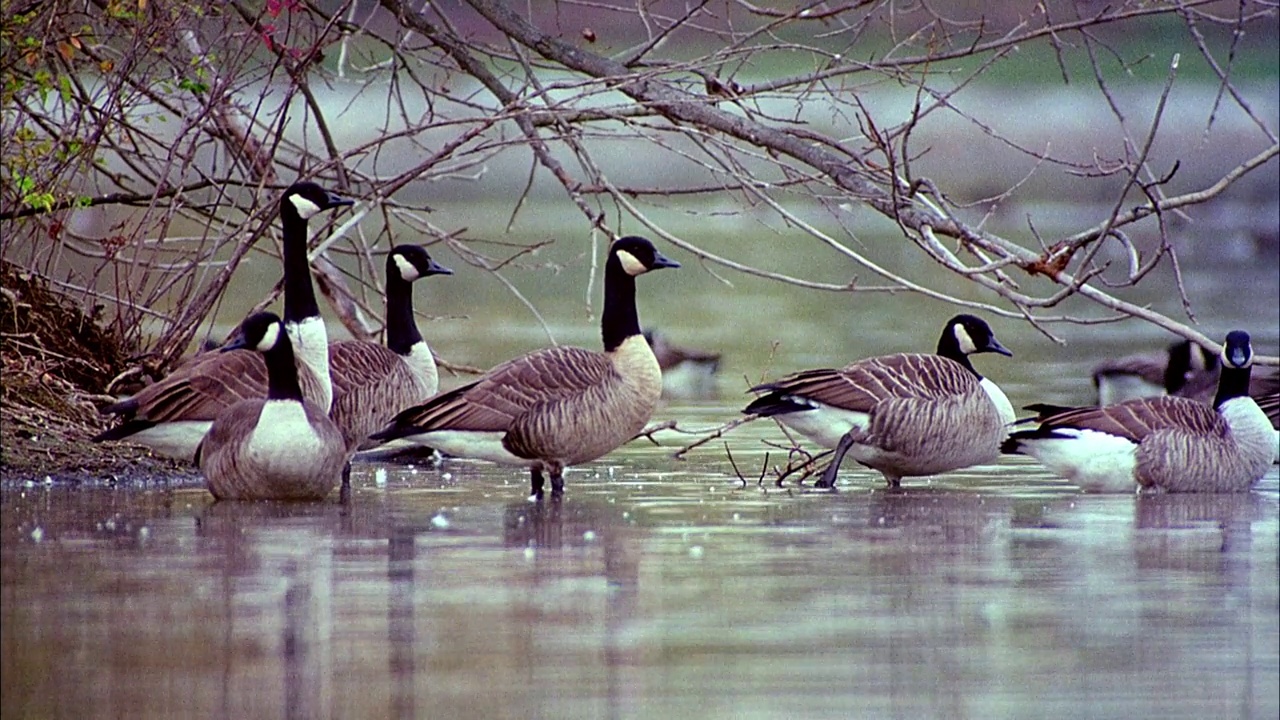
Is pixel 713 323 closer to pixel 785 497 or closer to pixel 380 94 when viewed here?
pixel 785 497

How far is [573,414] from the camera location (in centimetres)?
1003

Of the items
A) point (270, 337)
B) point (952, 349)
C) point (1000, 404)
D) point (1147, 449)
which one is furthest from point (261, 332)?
point (1147, 449)

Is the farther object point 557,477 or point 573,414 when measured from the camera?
point 557,477

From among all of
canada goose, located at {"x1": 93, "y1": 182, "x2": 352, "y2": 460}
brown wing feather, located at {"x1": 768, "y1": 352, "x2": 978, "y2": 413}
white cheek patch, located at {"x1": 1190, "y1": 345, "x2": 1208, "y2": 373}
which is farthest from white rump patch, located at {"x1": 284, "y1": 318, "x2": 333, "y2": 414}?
white cheek patch, located at {"x1": 1190, "y1": 345, "x2": 1208, "y2": 373}

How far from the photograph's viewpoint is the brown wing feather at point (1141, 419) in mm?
10305

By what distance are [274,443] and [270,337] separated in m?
0.62

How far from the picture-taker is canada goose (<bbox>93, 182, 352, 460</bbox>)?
31.9ft

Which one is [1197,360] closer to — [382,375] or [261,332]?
[382,375]

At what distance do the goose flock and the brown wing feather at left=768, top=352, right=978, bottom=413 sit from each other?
1 centimetres

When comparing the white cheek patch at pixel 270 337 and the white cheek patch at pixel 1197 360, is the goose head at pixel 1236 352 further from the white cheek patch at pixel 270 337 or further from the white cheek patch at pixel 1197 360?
the white cheek patch at pixel 1197 360

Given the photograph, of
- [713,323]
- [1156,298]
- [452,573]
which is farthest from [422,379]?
[1156,298]

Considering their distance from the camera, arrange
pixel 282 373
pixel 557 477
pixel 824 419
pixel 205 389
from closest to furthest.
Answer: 1. pixel 282 373
2. pixel 205 389
3. pixel 557 477
4. pixel 824 419

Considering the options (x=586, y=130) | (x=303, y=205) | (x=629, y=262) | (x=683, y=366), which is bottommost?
(x=683, y=366)

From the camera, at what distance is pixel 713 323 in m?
23.0
